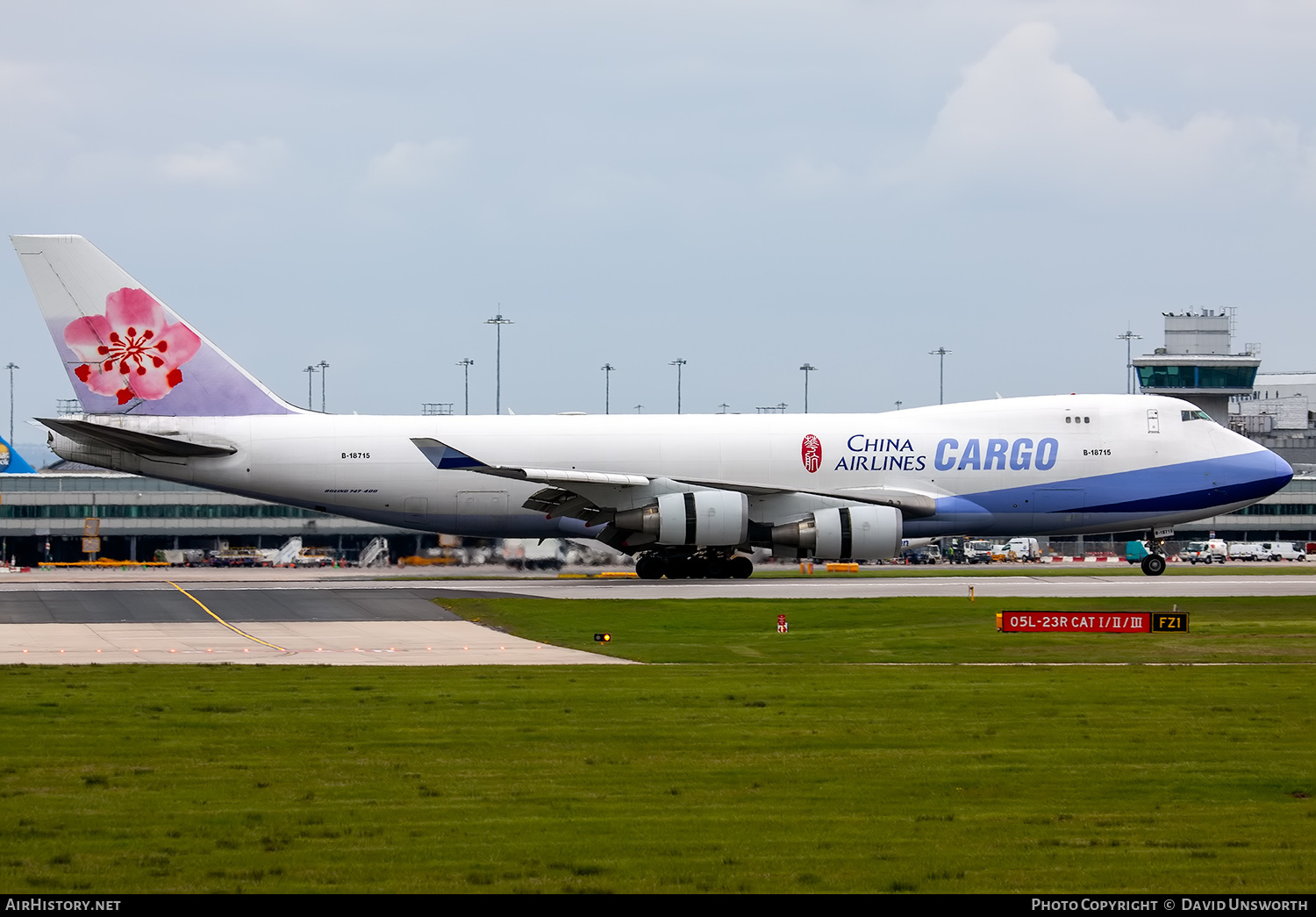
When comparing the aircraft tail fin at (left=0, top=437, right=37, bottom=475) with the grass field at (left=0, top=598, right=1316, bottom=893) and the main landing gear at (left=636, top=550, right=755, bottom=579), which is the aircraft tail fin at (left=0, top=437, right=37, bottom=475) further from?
the grass field at (left=0, top=598, right=1316, bottom=893)

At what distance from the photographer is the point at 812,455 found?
4981cm

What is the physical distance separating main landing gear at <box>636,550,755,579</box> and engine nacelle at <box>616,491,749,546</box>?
10.4ft

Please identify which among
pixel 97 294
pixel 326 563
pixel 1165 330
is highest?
pixel 1165 330

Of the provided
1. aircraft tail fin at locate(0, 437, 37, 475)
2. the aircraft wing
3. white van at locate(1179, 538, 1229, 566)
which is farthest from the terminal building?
white van at locate(1179, 538, 1229, 566)

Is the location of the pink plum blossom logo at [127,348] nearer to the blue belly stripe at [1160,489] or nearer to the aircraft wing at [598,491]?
the aircraft wing at [598,491]

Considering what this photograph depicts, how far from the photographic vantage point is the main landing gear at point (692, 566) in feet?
166

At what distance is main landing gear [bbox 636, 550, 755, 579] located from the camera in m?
50.5

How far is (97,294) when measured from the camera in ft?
158

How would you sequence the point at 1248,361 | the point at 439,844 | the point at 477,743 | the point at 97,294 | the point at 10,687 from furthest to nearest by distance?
the point at 1248,361 < the point at 97,294 < the point at 10,687 < the point at 477,743 < the point at 439,844

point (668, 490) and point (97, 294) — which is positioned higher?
point (97, 294)

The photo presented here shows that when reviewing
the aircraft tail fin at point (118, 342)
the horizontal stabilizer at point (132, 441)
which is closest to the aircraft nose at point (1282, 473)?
the aircraft tail fin at point (118, 342)
